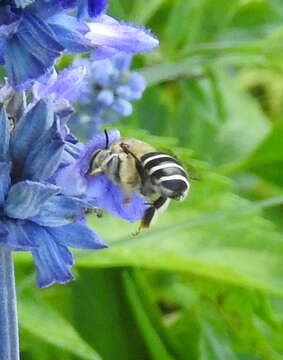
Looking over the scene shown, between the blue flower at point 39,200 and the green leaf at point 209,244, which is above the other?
the blue flower at point 39,200

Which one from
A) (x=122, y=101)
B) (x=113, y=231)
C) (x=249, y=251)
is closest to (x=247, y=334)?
(x=249, y=251)

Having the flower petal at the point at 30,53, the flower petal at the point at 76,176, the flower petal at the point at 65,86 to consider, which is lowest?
the flower petal at the point at 76,176

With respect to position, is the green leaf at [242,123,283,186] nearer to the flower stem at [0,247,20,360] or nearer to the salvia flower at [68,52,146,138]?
the salvia flower at [68,52,146,138]

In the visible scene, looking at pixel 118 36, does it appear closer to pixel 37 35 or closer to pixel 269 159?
pixel 37 35

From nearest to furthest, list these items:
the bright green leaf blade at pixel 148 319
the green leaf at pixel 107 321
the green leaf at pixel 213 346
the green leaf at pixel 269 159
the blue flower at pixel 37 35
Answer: the blue flower at pixel 37 35, the green leaf at pixel 213 346, the bright green leaf blade at pixel 148 319, the green leaf at pixel 107 321, the green leaf at pixel 269 159

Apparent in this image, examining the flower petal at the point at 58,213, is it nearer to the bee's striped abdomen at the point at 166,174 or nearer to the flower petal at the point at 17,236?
the flower petal at the point at 17,236

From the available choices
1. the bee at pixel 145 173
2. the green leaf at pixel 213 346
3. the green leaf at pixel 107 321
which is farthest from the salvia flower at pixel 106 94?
the bee at pixel 145 173

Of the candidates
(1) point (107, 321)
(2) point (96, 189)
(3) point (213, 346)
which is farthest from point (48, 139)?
(1) point (107, 321)

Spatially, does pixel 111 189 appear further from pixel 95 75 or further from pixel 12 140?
pixel 95 75
